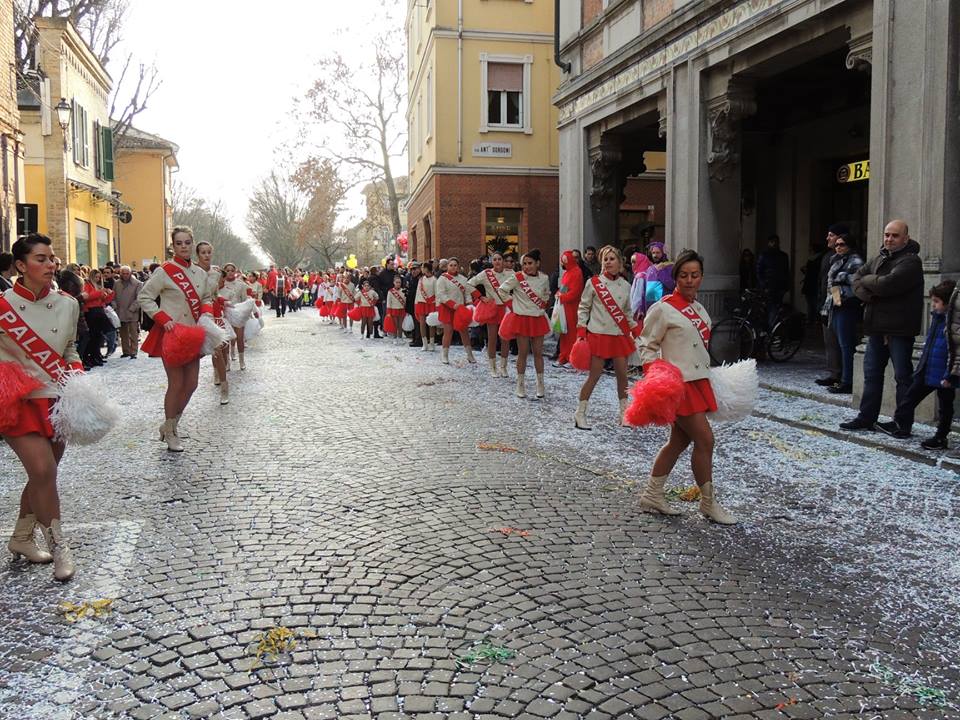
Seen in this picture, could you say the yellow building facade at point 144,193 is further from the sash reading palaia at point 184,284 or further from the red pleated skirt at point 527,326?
the sash reading palaia at point 184,284

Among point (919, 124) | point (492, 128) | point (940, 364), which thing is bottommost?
point (940, 364)

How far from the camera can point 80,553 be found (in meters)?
4.97

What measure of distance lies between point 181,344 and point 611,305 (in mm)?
4227

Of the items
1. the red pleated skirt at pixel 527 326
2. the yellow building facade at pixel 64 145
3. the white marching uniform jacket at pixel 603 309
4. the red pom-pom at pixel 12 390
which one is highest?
the yellow building facade at pixel 64 145

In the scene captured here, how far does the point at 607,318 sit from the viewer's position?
9.19m

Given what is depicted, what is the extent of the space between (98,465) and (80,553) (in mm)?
2531

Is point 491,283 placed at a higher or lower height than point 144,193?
lower

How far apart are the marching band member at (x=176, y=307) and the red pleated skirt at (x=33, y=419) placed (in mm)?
3082

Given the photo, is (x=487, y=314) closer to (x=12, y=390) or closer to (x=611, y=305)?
(x=611, y=305)

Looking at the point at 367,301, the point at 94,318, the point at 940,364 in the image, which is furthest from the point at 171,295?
the point at 367,301

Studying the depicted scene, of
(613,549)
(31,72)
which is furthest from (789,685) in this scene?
Answer: (31,72)

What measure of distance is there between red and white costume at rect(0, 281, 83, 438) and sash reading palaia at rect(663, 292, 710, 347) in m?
3.66

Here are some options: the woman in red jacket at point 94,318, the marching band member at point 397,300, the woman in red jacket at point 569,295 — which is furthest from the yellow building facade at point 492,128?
the woman in red jacket at point 569,295

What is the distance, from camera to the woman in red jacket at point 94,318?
15883 mm
